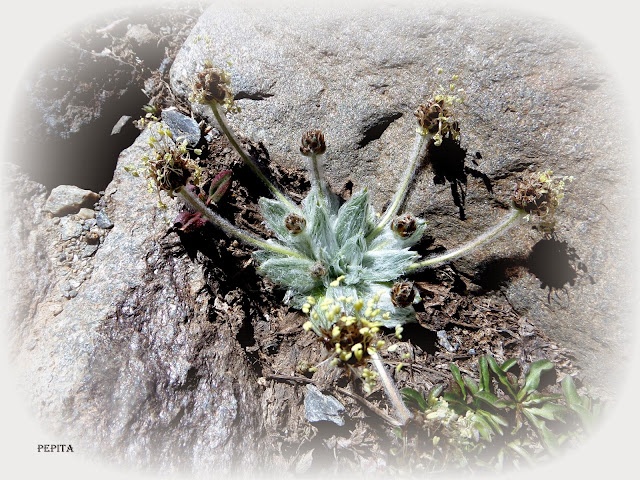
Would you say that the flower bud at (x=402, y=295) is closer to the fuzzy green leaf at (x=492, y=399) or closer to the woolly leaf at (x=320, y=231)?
the woolly leaf at (x=320, y=231)

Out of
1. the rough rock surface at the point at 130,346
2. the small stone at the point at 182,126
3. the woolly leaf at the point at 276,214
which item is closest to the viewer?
the rough rock surface at the point at 130,346

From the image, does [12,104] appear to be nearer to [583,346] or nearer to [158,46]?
[158,46]

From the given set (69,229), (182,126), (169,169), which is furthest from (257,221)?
(69,229)

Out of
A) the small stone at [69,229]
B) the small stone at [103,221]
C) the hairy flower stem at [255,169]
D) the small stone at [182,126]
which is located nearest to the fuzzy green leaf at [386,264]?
the hairy flower stem at [255,169]

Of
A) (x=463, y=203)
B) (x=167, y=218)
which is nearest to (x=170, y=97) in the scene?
(x=167, y=218)

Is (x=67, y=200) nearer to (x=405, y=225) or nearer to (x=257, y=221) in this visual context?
(x=257, y=221)

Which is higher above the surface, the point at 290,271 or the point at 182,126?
the point at 182,126
